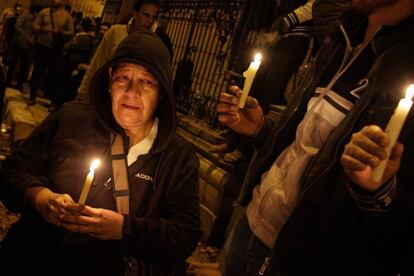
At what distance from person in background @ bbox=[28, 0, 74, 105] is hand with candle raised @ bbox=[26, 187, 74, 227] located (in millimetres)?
7743

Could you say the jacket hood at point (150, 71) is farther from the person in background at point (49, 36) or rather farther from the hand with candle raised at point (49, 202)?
the person in background at point (49, 36)

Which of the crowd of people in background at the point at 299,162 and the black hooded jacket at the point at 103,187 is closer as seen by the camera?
the crowd of people in background at the point at 299,162

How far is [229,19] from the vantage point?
21.7ft

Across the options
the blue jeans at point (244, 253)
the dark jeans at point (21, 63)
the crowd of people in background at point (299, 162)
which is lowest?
the dark jeans at point (21, 63)

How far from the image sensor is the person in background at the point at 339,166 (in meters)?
1.57

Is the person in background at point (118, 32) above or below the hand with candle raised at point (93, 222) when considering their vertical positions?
above

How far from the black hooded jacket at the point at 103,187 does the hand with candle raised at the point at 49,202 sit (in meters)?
0.06

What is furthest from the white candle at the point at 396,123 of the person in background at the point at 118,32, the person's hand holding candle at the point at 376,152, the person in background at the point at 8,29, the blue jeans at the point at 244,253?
the person in background at the point at 8,29

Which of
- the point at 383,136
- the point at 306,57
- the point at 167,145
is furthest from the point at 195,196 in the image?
the point at 306,57

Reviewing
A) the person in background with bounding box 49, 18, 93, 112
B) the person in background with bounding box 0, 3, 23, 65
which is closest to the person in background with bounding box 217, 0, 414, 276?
the person in background with bounding box 49, 18, 93, 112

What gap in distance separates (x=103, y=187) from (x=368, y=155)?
4.75 ft

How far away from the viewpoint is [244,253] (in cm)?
246

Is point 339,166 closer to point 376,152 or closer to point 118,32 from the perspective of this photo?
point 376,152

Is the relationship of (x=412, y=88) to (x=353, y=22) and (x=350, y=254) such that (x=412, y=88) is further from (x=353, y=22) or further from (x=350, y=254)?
(x=353, y=22)
